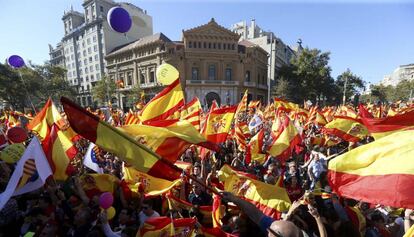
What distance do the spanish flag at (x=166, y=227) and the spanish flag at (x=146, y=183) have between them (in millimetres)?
532

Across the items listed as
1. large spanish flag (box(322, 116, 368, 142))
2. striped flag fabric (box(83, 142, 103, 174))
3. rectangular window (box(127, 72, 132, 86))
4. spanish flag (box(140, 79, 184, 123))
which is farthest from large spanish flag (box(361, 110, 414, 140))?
rectangular window (box(127, 72, 132, 86))

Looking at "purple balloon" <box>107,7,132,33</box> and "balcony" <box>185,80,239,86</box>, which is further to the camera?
"balcony" <box>185,80,239,86</box>

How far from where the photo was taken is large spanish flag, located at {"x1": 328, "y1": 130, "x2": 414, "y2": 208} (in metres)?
2.83

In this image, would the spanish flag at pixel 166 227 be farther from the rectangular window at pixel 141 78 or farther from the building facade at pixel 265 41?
the building facade at pixel 265 41

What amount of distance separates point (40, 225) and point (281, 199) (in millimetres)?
3403

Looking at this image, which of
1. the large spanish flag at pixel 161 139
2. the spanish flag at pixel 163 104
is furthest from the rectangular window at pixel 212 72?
the large spanish flag at pixel 161 139

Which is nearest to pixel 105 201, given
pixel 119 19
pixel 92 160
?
pixel 92 160

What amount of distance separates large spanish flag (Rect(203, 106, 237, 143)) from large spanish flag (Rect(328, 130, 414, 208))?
4.36 meters

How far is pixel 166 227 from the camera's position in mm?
3953

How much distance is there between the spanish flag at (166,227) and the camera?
12.9ft

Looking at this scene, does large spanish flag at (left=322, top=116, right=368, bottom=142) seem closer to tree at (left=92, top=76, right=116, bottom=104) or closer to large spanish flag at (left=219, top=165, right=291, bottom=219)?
large spanish flag at (left=219, top=165, right=291, bottom=219)

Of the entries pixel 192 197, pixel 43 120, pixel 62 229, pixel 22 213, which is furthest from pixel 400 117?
pixel 43 120

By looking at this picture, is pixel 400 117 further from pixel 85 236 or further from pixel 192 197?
pixel 85 236

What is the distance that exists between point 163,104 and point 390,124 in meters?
4.23
